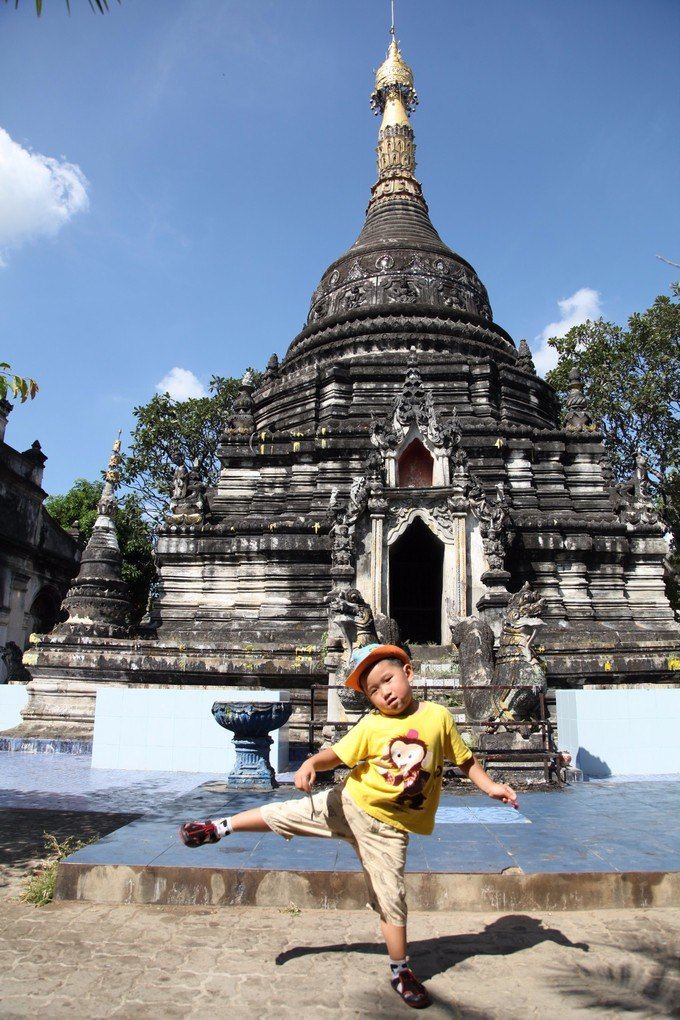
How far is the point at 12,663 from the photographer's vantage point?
88.2ft

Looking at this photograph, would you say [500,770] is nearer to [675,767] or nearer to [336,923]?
[675,767]

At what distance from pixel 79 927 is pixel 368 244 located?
25.7m

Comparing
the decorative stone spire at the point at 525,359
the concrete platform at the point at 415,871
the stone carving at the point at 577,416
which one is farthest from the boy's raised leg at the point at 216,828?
the decorative stone spire at the point at 525,359

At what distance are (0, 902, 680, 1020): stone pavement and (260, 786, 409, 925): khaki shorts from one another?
1.68 ft

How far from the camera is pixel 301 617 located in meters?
15.9

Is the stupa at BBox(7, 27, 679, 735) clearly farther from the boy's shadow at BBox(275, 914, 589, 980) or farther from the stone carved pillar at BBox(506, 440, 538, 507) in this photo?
the boy's shadow at BBox(275, 914, 589, 980)

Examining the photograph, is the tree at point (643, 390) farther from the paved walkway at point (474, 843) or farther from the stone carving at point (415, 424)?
the paved walkway at point (474, 843)

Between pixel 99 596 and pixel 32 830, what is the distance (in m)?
10.3

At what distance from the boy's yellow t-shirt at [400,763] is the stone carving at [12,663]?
25609 mm

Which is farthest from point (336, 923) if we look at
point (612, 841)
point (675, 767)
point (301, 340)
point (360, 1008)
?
point (301, 340)

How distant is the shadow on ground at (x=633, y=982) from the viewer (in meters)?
3.76

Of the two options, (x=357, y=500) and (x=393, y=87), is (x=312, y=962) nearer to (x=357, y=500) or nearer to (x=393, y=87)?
(x=357, y=500)

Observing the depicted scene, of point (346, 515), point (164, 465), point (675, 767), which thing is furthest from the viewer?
point (164, 465)

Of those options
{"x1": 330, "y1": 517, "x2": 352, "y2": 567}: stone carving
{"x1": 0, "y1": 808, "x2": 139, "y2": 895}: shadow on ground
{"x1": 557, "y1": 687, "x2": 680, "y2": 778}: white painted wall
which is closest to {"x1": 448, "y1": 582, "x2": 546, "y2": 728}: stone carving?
{"x1": 557, "y1": 687, "x2": 680, "y2": 778}: white painted wall
